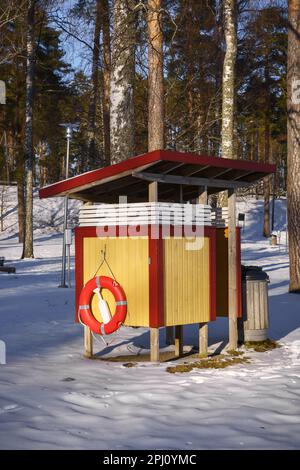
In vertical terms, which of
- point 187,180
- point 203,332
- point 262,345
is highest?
point 187,180

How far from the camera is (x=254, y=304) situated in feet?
30.4

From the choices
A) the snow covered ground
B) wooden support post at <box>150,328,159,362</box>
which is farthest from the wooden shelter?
the snow covered ground

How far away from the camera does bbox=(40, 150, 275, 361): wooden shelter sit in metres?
7.79

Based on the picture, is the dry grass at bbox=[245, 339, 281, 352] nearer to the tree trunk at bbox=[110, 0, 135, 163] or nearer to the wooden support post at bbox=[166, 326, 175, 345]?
the wooden support post at bbox=[166, 326, 175, 345]

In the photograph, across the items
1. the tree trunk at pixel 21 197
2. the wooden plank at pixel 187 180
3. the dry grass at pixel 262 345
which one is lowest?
the dry grass at pixel 262 345

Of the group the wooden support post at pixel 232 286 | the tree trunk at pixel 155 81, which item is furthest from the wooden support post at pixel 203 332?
the tree trunk at pixel 155 81

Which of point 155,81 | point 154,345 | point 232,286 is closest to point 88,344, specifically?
point 154,345

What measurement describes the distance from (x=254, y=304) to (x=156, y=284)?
2.10 m

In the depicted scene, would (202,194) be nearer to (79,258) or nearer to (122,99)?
(79,258)

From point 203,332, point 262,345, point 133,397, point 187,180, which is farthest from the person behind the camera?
point 262,345

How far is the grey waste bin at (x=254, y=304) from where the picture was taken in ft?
30.4

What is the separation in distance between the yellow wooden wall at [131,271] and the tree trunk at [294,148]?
7.98 m

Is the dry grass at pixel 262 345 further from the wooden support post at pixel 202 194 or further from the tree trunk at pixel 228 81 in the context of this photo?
the tree trunk at pixel 228 81

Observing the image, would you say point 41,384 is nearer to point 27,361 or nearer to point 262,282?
point 27,361
